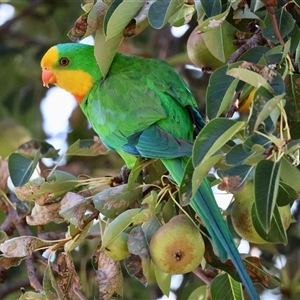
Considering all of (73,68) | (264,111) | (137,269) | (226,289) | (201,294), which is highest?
(264,111)

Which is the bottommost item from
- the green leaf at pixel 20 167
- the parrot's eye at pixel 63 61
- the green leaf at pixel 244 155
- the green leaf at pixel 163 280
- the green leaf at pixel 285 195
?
the green leaf at pixel 163 280

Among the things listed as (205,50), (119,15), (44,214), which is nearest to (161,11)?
(119,15)

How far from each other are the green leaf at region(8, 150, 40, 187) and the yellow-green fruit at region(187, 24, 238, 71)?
0.61 metres

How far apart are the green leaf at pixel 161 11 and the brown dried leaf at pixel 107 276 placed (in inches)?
25.4

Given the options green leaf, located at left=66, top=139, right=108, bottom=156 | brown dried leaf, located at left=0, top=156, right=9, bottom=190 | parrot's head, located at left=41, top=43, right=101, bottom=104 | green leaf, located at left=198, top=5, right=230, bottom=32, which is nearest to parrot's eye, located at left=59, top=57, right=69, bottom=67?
parrot's head, located at left=41, top=43, right=101, bottom=104

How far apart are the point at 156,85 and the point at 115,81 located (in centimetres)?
16

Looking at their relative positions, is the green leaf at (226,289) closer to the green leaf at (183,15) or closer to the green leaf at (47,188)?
the green leaf at (47,188)

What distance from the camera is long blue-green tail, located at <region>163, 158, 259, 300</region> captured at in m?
1.69

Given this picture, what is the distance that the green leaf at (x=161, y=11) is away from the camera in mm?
1680

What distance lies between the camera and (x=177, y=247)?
165cm

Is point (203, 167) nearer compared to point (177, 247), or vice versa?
point (203, 167)

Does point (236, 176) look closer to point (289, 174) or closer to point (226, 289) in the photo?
point (289, 174)

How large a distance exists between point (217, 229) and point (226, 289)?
0.20 meters

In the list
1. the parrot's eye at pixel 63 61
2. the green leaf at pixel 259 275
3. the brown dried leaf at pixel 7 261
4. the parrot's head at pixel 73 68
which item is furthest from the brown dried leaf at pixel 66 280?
the parrot's eye at pixel 63 61
